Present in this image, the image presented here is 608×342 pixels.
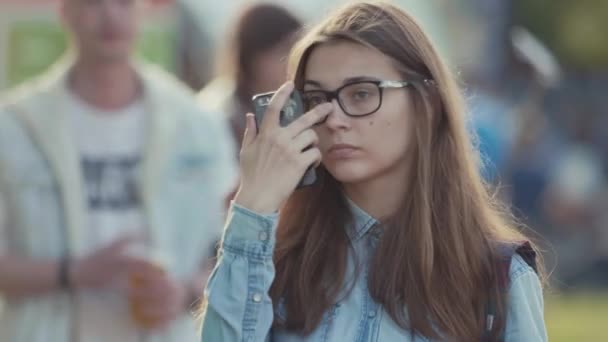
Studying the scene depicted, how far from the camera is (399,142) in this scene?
12.5 feet

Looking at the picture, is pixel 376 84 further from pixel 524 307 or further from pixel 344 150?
pixel 524 307

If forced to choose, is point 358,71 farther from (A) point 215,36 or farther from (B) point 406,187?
(A) point 215,36

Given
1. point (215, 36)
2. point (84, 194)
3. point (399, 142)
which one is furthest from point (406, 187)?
point (215, 36)

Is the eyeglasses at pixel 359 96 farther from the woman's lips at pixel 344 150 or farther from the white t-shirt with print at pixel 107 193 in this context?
the white t-shirt with print at pixel 107 193

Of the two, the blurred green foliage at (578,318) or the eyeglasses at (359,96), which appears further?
the blurred green foliage at (578,318)

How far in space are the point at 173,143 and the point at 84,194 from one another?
1.30 feet

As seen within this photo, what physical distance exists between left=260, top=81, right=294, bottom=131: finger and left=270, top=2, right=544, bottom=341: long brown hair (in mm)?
117

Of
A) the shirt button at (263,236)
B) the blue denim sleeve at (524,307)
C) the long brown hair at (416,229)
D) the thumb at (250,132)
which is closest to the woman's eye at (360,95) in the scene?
the long brown hair at (416,229)

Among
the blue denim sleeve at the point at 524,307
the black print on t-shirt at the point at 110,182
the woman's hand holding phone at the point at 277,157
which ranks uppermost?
the woman's hand holding phone at the point at 277,157

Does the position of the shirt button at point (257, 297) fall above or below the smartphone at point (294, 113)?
below

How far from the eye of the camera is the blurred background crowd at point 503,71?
635 cm

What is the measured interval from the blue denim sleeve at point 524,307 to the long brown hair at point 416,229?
0.03 meters

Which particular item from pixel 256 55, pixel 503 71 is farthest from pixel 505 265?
pixel 503 71

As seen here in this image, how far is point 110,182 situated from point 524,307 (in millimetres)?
2238
